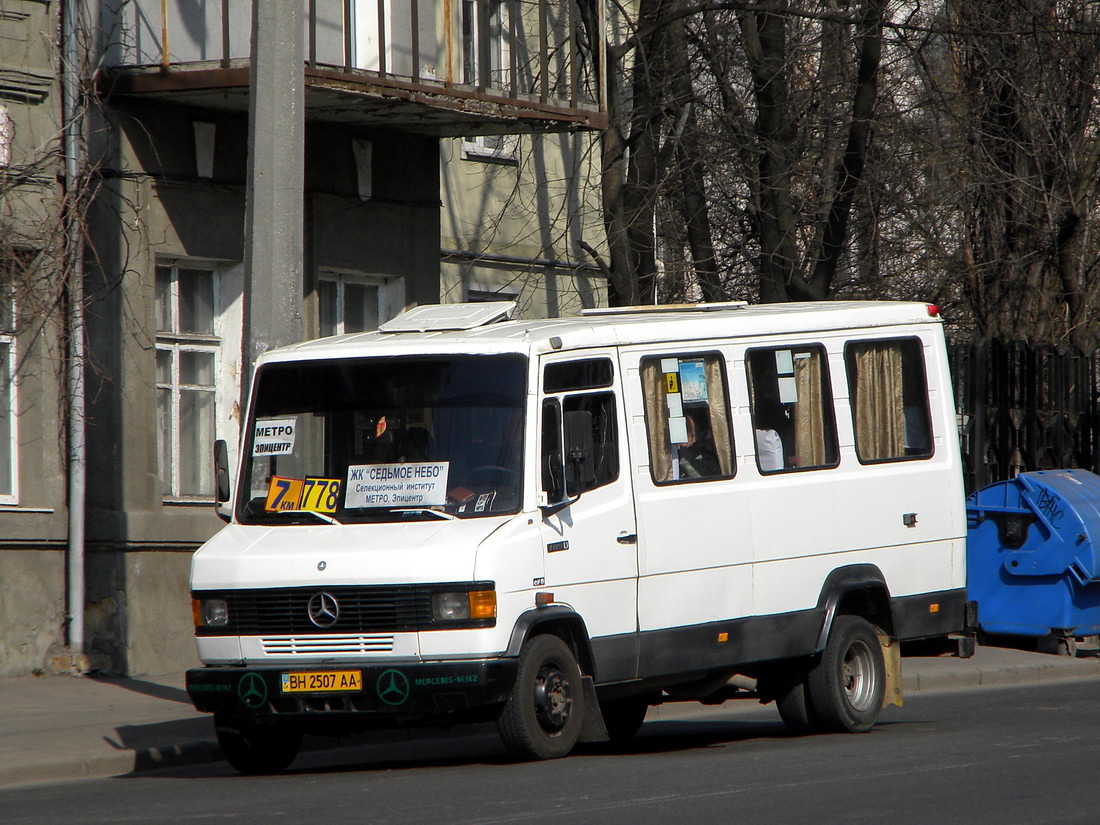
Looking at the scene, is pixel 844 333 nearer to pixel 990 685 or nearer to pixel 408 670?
pixel 408 670

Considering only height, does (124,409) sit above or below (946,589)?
above

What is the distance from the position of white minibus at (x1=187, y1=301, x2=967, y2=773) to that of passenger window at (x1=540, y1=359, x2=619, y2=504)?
0.6 inches

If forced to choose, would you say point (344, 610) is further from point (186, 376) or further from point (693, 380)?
point (186, 376)

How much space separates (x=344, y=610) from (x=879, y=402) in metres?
3.92

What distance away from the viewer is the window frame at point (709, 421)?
10.4 m

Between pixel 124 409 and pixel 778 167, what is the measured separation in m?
7.13

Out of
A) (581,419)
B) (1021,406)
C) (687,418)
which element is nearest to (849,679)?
(687,418)

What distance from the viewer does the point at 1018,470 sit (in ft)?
65.9

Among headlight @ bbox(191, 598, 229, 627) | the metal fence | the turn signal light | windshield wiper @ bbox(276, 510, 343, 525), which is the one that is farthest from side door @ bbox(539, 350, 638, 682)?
the metal fence

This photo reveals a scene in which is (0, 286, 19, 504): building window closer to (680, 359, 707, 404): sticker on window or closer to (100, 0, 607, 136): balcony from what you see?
(100, 0, 607, 136): balcony

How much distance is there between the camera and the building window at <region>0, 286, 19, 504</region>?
14727 millimetres

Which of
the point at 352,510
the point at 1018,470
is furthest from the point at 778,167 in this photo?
the point at 352,510

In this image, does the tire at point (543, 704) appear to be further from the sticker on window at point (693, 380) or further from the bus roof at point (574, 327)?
the sticker on window at point (693, 380)

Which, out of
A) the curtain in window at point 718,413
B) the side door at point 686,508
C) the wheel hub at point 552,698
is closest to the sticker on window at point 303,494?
the wheel hub at point 552,698
